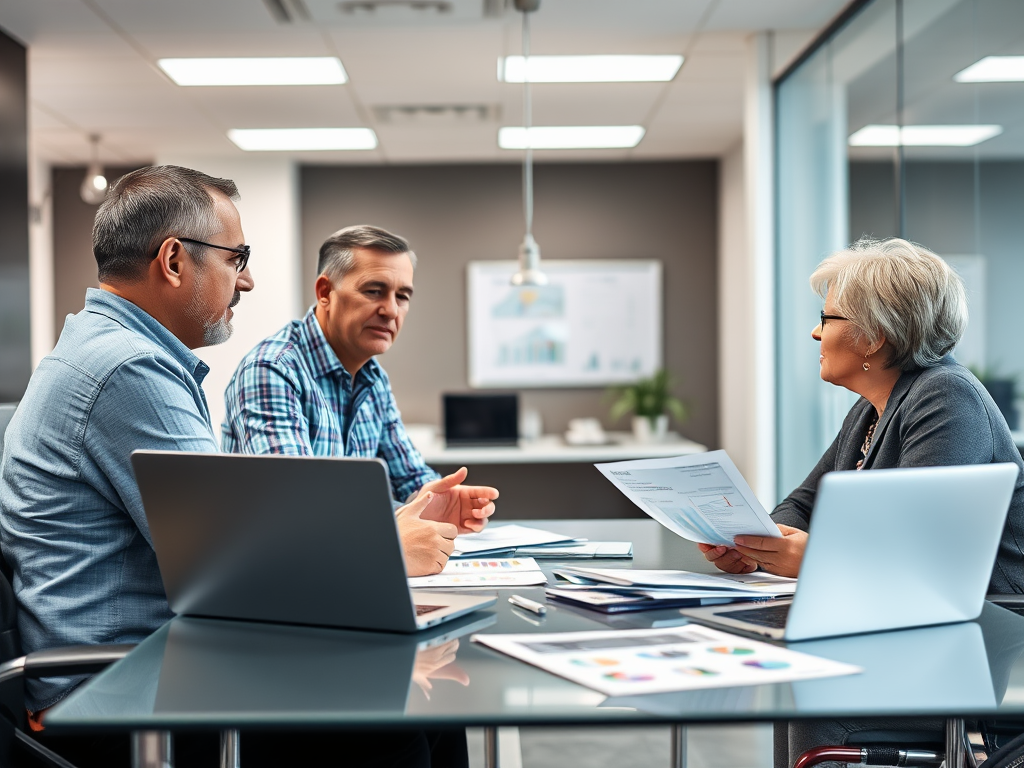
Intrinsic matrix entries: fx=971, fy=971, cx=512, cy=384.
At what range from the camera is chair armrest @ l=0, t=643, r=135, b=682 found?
112 centimetres

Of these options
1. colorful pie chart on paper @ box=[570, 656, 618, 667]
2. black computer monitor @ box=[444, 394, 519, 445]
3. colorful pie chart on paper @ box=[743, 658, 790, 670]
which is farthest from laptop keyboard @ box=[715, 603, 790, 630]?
black computer monitor @ box=[444, 394, 519, 445]

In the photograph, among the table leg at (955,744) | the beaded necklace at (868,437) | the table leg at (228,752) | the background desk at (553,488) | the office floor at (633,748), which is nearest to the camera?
the table leg at (228,752)

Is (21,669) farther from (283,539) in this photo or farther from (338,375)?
(338,375)

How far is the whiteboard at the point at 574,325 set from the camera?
654 centimetres

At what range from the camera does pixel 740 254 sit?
6027mm

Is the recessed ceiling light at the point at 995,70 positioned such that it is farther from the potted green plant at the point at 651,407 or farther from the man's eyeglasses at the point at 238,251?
the potted green plant at the point at 651,407

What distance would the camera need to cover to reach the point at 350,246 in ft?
7.80

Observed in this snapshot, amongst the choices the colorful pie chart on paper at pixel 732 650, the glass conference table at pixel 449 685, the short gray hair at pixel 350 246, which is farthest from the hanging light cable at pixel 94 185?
the colorful pie chart on paper at pixel 732 650

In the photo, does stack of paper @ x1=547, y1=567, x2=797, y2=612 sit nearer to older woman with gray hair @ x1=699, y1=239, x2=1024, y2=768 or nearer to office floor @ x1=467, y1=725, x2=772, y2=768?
older woman with gray hair @ x1=699, y1=239, x2=1024, y2=768

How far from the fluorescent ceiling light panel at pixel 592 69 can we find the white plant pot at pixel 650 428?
2.20 meters

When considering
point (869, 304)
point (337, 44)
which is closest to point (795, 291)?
point (337, 44)

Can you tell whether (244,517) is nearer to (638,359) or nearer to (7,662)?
(7,662)

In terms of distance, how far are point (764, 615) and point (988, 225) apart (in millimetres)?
1738

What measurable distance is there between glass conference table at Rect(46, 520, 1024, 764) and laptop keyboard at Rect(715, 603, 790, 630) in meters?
0.06
